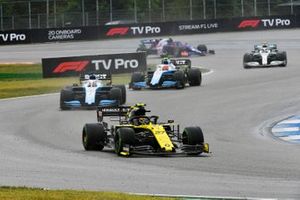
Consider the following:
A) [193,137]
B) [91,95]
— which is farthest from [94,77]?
[193,137]

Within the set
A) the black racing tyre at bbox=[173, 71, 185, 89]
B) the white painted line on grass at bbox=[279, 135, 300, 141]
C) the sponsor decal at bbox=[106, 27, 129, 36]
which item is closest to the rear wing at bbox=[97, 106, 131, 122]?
the white painted line on grass at bbox=[279, 135, 300, 141]

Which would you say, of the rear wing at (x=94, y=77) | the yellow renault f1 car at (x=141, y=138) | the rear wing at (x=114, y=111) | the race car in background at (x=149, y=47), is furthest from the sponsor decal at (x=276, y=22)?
the yellow renault f1 car at (x=141, y=138)

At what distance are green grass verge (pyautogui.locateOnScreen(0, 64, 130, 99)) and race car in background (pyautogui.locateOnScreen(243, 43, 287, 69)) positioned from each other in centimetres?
582

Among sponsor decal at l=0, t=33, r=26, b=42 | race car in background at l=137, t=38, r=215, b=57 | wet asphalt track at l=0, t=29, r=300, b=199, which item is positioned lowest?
wet asphalt track at l=0, t=29, r=300, b=199

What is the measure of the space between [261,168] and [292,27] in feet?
166

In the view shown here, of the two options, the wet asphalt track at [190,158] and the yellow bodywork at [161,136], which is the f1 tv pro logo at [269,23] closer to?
the wet asphalt track at [190,158]

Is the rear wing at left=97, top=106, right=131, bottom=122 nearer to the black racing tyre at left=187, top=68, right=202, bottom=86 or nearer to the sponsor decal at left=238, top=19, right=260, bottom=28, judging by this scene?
the black racing tyre at left=187, top=68, right=202, bottom=86

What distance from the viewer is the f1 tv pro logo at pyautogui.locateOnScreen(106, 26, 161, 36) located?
64.9m

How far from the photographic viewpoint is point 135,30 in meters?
65.4

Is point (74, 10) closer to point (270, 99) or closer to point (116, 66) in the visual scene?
point (116, 66)

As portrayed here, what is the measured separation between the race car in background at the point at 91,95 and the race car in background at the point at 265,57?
14402 millimetres

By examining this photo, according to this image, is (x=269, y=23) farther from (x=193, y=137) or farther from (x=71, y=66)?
(x=193, y=137)

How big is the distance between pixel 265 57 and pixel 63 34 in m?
27.9

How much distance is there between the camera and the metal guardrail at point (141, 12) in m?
68.8
